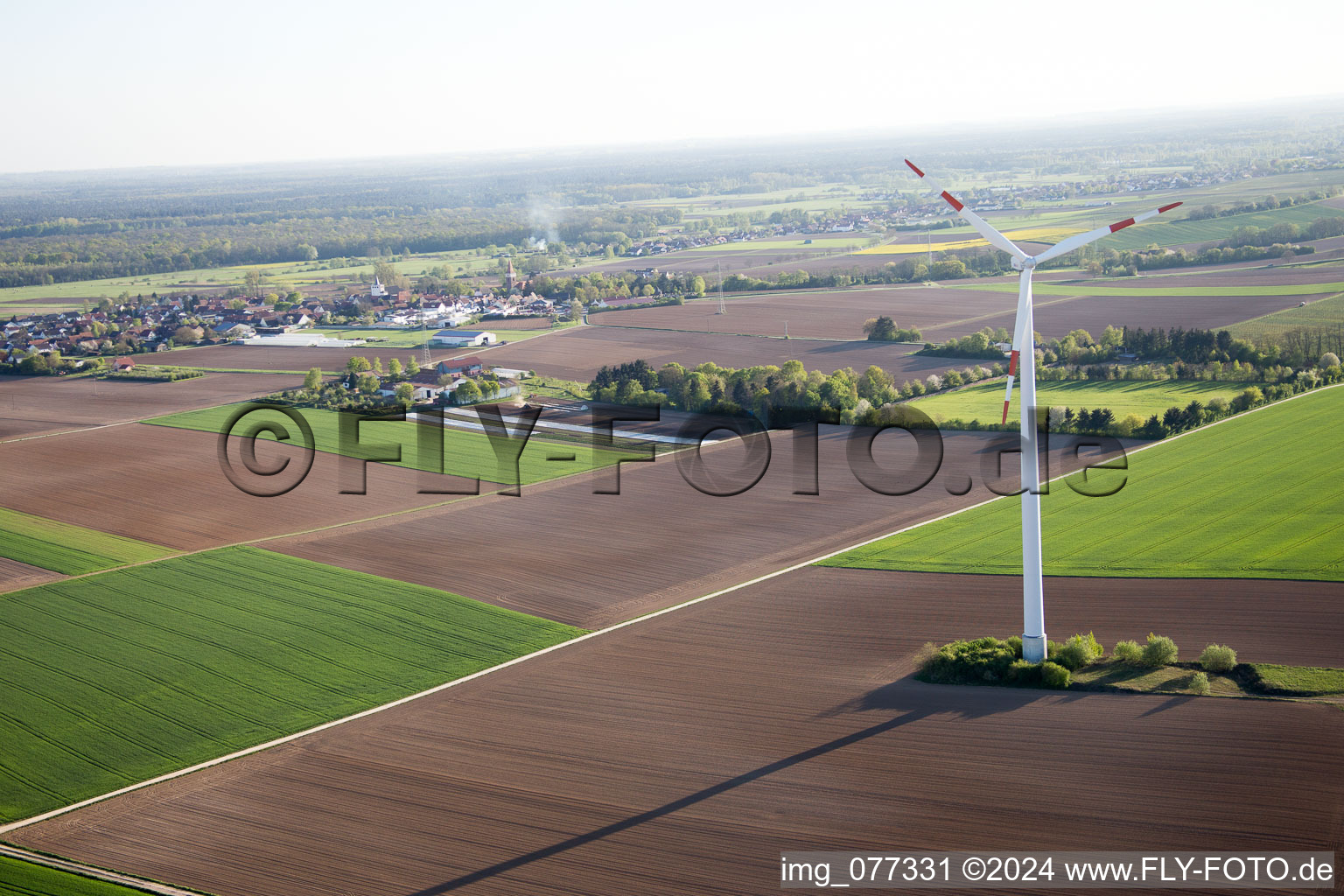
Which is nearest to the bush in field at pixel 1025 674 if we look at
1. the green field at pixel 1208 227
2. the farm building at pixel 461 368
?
the farm building at pixel 461 368

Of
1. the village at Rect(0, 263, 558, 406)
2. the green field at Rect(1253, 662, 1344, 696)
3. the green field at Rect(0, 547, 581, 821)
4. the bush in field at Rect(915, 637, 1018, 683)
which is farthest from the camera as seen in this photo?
the village at Rect(0, 263, 558, 406)

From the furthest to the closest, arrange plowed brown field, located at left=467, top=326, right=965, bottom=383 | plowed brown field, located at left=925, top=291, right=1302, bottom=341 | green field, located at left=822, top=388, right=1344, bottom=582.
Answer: plowed brown field, located at left=925, top=291, right=1302, bottom=341, plowed brown field, located at left=467, top=326, right=965, bottom=383, green field, located at left=822, top=388, right=1344, bottom=582

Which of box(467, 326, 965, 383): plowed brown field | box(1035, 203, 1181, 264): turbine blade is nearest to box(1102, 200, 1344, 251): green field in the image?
box(467, 326, 965, 383): plowed brown field

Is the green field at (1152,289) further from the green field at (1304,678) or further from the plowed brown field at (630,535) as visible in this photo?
the green field at (1304,678)

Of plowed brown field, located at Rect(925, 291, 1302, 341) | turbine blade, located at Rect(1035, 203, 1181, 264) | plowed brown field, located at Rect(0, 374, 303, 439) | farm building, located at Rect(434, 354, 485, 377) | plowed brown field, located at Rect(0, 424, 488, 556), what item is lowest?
plowed brown field, located at Rect(0, 424, 488, 556)

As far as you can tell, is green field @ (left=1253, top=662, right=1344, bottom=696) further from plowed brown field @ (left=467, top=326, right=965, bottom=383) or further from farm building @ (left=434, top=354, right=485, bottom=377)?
farm building @ (left=434, top=354, right=485, bottom=377)

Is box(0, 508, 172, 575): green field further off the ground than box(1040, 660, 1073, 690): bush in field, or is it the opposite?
box(0, 508, 172, 575): green field

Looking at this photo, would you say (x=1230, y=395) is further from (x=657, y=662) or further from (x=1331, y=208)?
(x=1331, y=208)
